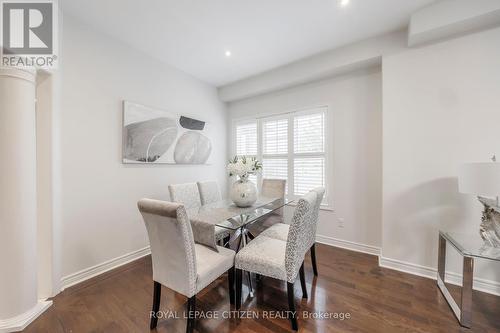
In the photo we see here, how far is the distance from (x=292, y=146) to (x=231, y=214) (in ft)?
6.45

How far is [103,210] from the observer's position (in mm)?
2412

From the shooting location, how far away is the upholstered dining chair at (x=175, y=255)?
1296 mm

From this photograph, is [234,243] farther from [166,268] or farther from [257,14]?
[257,14]

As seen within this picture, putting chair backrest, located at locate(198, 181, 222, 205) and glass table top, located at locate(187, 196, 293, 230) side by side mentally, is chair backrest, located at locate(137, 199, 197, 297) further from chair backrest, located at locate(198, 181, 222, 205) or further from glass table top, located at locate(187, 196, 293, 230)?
chair backrest, located at locate(198, 181, 222, 205)

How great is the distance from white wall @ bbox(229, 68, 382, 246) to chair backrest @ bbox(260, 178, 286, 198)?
804 mm

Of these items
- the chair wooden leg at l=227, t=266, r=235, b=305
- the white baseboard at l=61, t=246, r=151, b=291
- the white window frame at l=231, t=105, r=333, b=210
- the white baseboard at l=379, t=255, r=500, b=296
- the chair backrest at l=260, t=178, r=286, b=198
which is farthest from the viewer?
the white window frame at l=231, t=105, r=333, b=210

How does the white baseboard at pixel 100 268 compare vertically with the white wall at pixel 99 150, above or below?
below

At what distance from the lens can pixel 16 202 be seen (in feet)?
5.28

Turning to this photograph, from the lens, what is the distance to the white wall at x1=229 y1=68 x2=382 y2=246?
2.81 metres

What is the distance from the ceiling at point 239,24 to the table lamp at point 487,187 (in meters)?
1.72

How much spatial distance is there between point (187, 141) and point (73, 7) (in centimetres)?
198

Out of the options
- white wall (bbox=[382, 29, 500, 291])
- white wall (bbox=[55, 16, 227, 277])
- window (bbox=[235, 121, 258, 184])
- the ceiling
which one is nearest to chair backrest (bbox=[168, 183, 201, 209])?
white wall (bbox=[55, 16, 227, 277])
